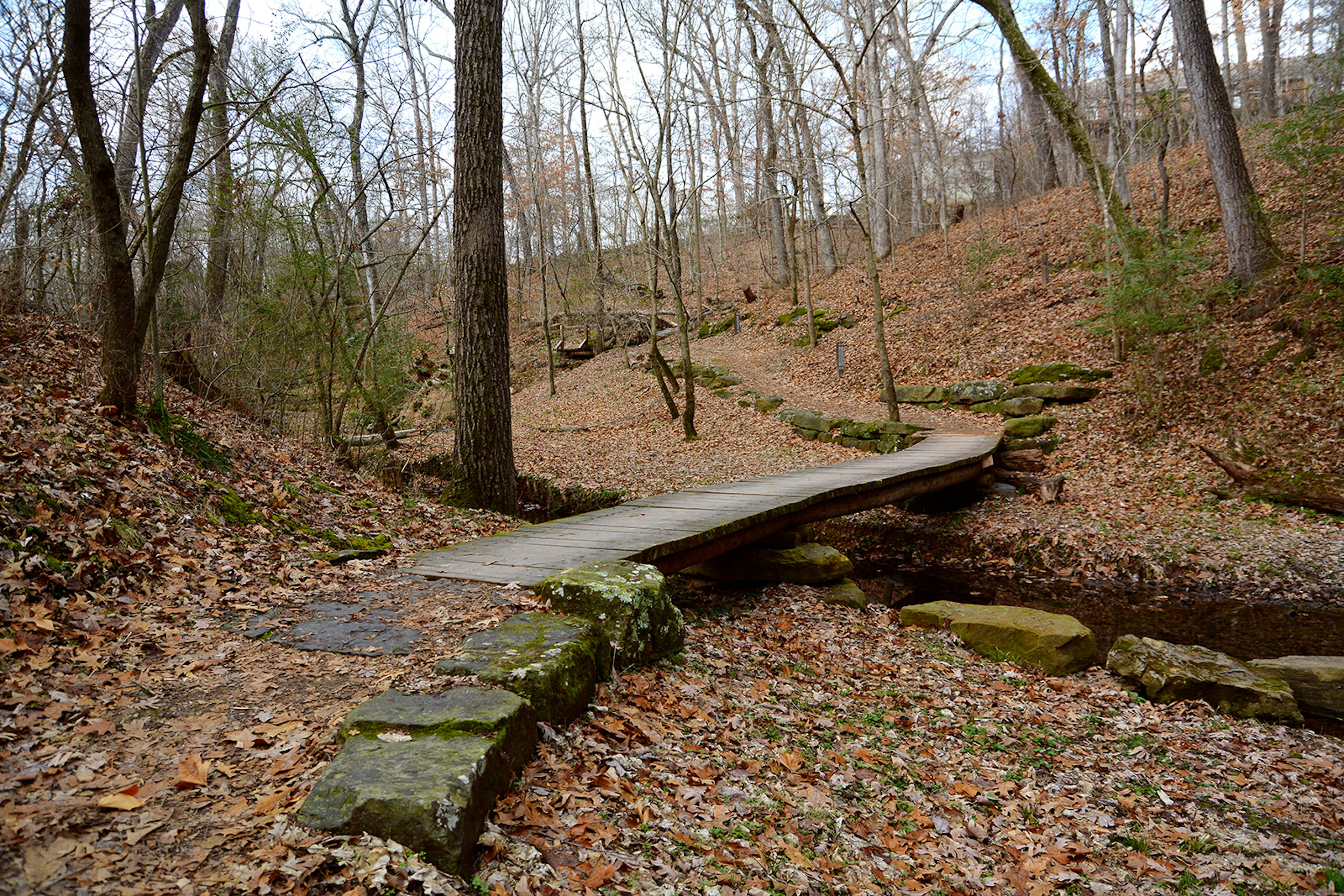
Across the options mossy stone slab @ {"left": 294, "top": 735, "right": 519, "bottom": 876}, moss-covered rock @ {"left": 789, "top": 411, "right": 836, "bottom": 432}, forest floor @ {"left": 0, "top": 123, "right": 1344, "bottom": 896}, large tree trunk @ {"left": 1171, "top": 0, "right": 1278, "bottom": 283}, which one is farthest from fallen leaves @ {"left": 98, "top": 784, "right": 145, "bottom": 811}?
large tree trunk @ {"left": 1171, "top": 0, "right": 1278, "bottom": 283}

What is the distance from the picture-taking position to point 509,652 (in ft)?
10.3

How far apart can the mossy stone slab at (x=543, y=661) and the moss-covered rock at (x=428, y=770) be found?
5.9 inches

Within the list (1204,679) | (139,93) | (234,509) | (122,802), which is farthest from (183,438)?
(1204,679)

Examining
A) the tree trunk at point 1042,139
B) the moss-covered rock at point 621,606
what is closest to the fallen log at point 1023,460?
the moss-covered rock at point 621,606

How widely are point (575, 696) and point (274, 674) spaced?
131 cm

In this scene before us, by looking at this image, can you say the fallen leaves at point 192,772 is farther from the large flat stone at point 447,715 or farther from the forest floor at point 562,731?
the large flat stone at point 447,715

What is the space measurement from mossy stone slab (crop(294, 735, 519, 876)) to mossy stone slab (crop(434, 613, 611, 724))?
0.56m

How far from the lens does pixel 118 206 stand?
4941 millimetres

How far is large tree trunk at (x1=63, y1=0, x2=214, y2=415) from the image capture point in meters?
4.62

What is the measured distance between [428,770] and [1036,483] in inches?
416

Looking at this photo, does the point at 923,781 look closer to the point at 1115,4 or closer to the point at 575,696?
the point at 575,696

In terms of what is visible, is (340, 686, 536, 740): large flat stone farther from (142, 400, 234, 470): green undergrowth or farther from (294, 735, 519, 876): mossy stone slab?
(142, 400, 234, 470): green undergrowth

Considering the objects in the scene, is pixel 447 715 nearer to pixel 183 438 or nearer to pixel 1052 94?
pixel 183 438

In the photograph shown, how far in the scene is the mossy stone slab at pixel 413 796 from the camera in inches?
77.4
